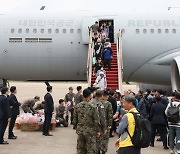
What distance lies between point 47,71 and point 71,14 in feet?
9.98

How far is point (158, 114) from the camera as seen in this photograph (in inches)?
426

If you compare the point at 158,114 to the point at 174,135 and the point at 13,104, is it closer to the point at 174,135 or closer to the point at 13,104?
the point at 174,135

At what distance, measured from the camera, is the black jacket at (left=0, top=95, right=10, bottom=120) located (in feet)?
34.9

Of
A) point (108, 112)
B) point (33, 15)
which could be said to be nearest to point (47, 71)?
point (33, 15)

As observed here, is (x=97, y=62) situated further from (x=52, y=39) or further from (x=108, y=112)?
(x=108, y=112)

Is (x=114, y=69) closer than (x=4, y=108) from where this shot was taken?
No

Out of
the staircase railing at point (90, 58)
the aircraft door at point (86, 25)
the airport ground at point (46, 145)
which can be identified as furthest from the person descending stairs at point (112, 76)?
Answer: the airport ground at point (46, 145)

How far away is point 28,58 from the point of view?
19.2 metres

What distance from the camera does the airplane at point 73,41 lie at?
19062 mm

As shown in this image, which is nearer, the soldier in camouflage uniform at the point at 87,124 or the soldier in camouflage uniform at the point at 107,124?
the soldier in camouflage uniform at the point at 87,124

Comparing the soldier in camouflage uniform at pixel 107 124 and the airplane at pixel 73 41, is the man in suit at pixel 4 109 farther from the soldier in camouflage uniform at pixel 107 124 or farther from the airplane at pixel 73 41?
the airplane at pixel 73 41

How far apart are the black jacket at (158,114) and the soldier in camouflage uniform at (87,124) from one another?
3191 millimetres

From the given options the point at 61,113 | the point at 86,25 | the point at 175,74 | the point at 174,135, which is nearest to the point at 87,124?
the point at 174,135

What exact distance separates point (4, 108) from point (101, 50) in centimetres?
718
